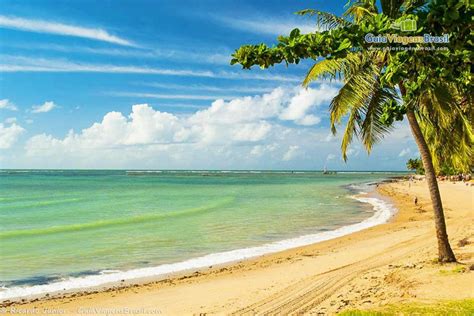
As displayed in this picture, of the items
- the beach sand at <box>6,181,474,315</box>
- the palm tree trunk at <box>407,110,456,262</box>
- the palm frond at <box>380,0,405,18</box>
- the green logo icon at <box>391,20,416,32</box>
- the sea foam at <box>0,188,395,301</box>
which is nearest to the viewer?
the green logo icon at <box>391,20,416,32</box>

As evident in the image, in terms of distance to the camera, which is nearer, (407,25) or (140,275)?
(407,25)

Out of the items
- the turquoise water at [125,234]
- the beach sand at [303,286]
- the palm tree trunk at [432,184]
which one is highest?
the palm tree trunk at [432,184]

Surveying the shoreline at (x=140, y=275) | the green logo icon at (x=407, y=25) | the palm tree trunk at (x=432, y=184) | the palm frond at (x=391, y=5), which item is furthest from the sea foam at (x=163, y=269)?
the green logo icon at (x=407, y=25)

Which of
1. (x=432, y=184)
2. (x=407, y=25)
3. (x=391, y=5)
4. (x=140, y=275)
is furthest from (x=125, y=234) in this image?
(x=407, y=25)

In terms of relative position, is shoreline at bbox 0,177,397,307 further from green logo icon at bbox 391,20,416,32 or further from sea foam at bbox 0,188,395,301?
green logo icon at bbox 391,20,416,32

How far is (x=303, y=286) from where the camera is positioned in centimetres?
955

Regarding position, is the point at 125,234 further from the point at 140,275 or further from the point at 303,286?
the point at 303,286

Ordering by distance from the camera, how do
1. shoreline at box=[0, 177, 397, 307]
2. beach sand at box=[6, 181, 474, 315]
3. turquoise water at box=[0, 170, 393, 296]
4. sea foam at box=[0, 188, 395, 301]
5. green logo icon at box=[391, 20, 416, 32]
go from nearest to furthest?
green logo icon at box=[391, 20, 416, 32], beach sand at box=[6, 181, 474, 315], shoreline at box=[0, 177, 397, 307], sea foam at box=[0, 188, 395, 301], turquoise water at box=[0, 170, 393, 296]

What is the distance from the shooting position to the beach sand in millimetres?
7992

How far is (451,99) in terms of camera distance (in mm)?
8711

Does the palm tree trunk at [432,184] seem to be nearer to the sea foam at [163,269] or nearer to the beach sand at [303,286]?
the beach sand at [303,286]

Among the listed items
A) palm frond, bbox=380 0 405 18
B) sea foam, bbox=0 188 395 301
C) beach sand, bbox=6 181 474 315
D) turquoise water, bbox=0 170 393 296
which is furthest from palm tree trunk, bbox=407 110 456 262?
turquoise water, bbox=0 170 393 296

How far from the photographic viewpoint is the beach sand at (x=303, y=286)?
26.2ft

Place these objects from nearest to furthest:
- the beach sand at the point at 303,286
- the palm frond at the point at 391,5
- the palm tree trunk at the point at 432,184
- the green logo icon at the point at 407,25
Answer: the green logo icon at the point at 407,25 < the beach sand at the point at 303,286 < the palm frond at the point at 391,5 < the palm tree trunk at the point at 432,184
